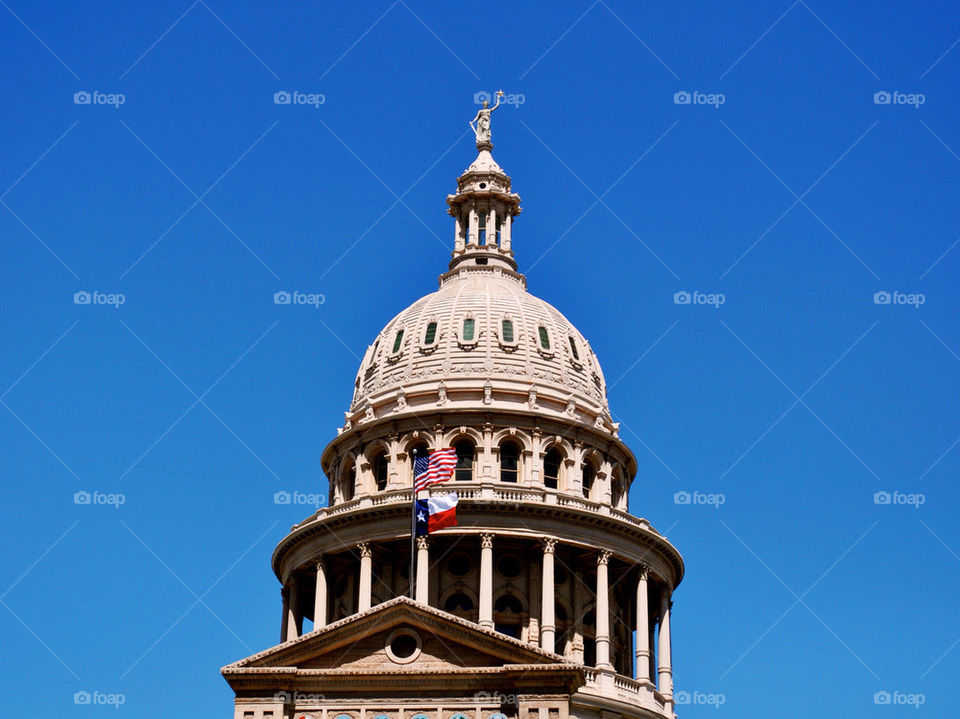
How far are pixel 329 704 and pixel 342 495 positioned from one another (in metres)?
31.9

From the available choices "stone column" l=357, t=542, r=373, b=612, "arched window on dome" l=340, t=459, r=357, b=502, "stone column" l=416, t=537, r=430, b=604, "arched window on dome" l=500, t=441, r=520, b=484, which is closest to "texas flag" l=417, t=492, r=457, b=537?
"stone column" l=416, t=537, r=430, b=604

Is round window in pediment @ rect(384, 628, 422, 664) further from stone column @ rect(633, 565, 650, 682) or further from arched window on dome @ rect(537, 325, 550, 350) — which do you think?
arched window on dome @ rect(537, 325, 550, 350)

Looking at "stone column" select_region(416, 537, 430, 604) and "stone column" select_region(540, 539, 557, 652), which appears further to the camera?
"stone column" select_region(416, 537, 430, 604)

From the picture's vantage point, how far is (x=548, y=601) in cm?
7688

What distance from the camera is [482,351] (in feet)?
283

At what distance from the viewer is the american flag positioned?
69188 millimetres

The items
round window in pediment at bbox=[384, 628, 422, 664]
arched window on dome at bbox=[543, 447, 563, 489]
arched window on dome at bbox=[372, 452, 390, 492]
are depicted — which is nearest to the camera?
round window in pediment at bbox=[384, 628, 422, 664]

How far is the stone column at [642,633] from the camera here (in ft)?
258

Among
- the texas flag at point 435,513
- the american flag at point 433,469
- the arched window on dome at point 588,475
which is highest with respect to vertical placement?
the arched window on dome at point 588,475

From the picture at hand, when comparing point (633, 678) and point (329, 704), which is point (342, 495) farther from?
point (329, 704)

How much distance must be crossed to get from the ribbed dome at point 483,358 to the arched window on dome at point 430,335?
55mm

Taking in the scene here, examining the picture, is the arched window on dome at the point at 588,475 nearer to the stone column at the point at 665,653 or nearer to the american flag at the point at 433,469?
the stone column at the point at 665,653

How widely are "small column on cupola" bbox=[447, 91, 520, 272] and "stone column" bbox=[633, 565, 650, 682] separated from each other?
21.6m

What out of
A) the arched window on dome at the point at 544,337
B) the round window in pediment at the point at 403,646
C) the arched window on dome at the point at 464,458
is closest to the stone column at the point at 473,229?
the arched window on dome at the point at 544,337
